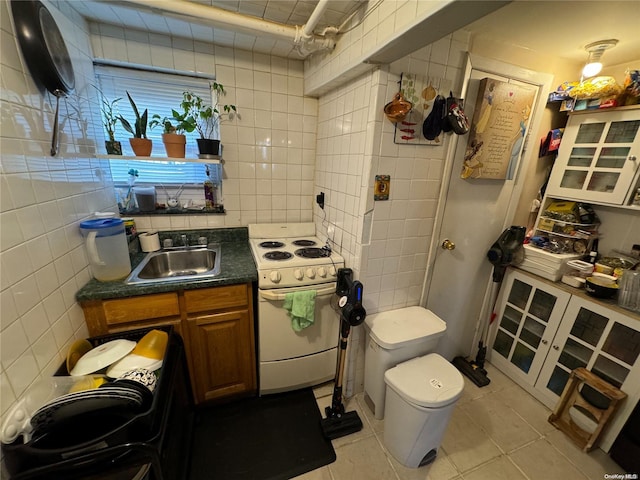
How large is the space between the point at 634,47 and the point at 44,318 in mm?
3108

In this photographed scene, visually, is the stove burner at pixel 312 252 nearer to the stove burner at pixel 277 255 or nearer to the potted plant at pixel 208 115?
the stove burner at pixel 277 255

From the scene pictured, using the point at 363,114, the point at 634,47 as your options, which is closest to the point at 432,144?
the point at 363,114

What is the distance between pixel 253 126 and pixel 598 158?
2249 mm

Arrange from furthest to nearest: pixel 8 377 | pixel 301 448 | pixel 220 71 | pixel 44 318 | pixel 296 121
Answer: pixel 296 121 < pixel 220 71 < pixel 301 448 < pixel 44 318 < pixel 8 377

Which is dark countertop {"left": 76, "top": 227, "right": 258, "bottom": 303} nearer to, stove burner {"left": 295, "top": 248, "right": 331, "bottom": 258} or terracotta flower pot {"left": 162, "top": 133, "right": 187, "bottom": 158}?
stove burner {"left": 295, "top": 248, "right": 331, "bottom": 258}

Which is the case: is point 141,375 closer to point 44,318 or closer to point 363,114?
point 44,318

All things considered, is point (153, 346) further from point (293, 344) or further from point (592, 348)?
point (592, 348)

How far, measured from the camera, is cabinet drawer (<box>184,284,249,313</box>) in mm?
1372

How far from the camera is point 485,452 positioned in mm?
1462

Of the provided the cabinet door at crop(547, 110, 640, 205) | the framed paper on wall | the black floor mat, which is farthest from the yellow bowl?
the cabinet door at crop(547, 110, 640, 205)

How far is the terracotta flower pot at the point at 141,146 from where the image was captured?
1.51 metres

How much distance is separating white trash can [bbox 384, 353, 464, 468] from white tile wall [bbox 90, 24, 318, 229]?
1352 millimetres

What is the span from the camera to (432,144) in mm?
1420

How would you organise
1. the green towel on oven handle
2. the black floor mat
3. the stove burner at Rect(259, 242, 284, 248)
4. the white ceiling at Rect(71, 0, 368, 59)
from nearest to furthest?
the white ceiling at Rect(71, 0, 368, 59) < the black floor mat < the green towel on oven handle < the stove burner at Rect(259, 242, 284, 248)
